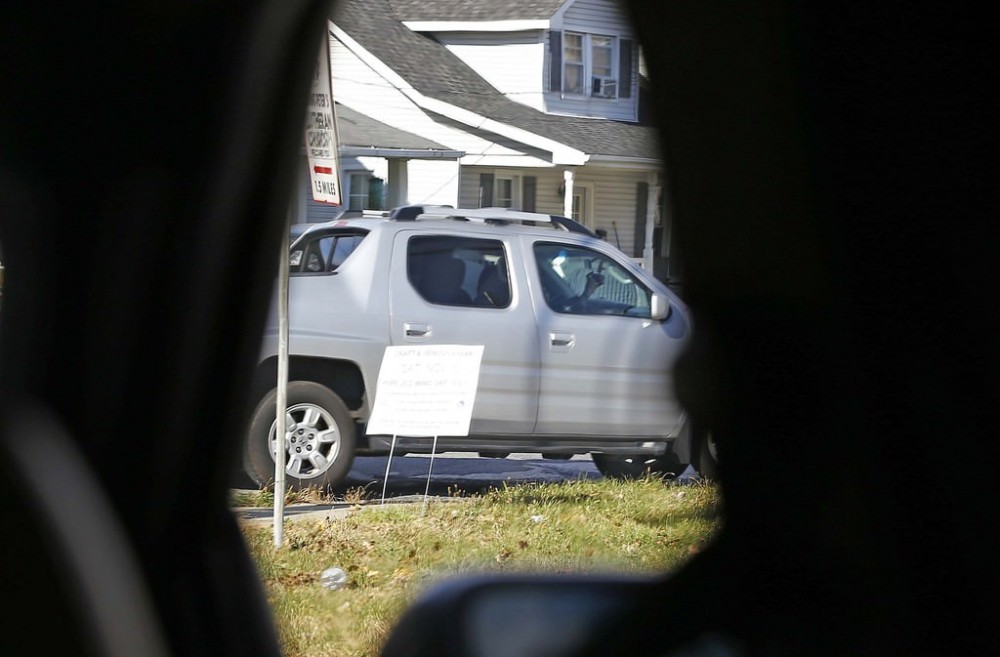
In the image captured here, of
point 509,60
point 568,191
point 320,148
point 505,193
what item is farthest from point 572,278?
point 568,191

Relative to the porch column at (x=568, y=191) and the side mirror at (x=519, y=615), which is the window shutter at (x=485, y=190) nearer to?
the porch column at (x=568, y=191)

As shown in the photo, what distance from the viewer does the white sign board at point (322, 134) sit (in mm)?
1537

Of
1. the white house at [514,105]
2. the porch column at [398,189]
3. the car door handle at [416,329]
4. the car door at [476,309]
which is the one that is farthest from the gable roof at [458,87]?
the car door handle at [416,329]

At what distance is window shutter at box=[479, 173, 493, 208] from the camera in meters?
3.71

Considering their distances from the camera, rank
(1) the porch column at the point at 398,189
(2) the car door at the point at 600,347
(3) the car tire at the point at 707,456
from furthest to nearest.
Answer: (1) the porch column at the point at 398,189 < (2) the car door at the point at 600,347 < (3) the car tire at the point at 707,456

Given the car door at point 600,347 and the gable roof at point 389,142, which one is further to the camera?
the gable roof at point 389,142

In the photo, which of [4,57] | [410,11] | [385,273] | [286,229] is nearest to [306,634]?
[286,229]

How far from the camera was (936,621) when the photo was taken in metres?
0.66

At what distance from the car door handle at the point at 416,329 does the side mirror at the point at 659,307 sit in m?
4.68

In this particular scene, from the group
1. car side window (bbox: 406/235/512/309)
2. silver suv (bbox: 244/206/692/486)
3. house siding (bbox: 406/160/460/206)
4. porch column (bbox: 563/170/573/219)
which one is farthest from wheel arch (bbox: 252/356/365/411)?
porch column (bbox: 563/170/573/219)

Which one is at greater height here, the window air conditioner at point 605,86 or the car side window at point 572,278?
the window air conditioner at point 605,86

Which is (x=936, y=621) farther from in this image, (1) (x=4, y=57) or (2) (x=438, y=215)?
(2) (x=438, y=215)

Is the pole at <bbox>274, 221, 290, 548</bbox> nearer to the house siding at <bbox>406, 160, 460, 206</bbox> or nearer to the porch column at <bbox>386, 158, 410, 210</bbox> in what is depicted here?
the house siding at <bbox>406, 160, 460, 206</bbox>

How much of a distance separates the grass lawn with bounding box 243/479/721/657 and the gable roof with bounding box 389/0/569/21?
84 centimetres
